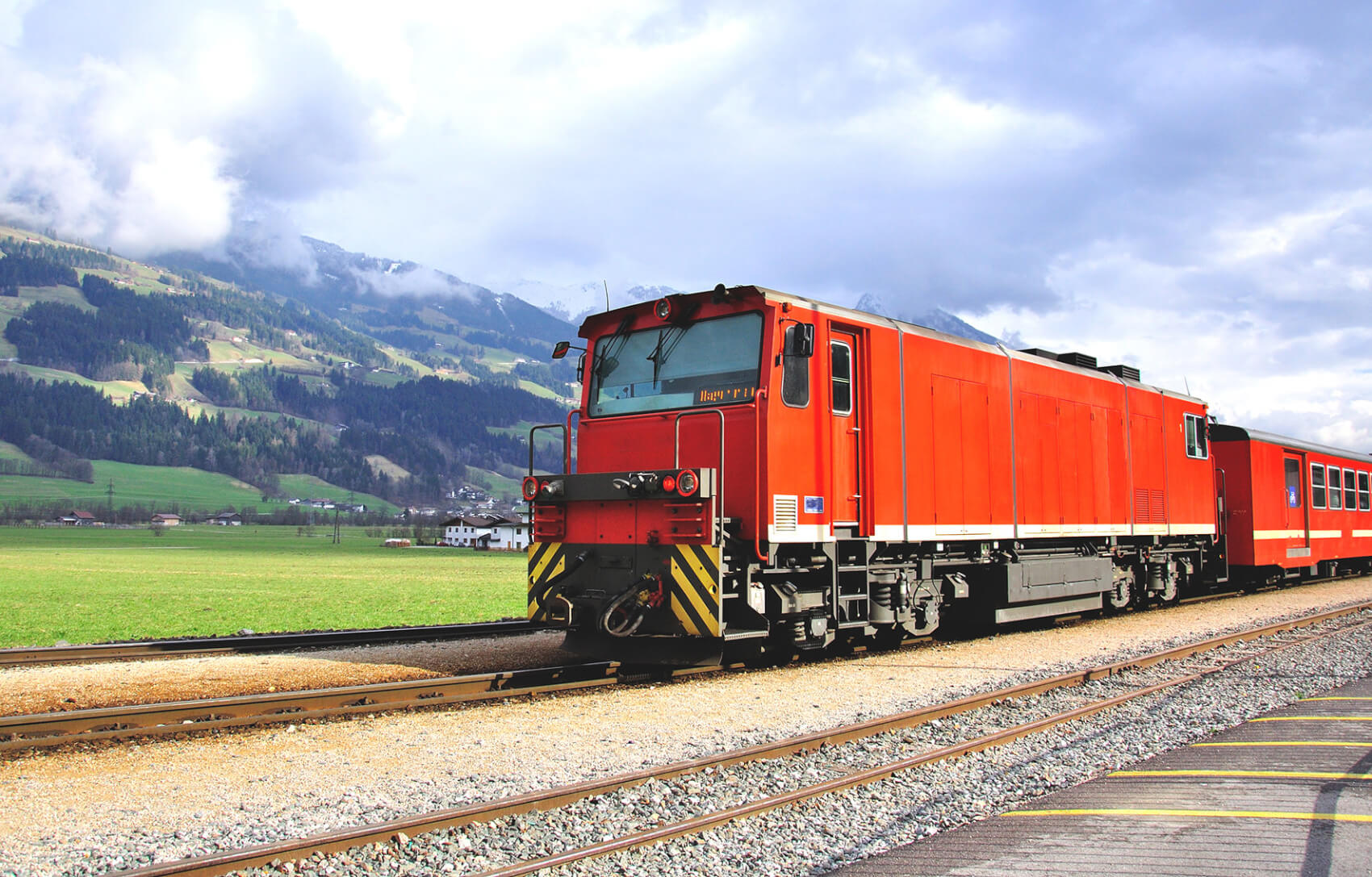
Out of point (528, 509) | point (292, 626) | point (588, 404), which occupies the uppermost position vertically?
point (588, 404)

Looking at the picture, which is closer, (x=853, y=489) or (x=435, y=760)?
(x=435, y=760)

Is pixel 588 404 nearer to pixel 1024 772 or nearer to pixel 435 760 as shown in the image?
pixel 435 760

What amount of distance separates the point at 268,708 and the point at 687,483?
4.38 metres

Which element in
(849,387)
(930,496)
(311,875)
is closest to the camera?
(311,875)

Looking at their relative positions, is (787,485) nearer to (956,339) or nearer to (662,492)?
(662,492)

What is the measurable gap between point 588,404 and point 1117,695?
21.8 feet

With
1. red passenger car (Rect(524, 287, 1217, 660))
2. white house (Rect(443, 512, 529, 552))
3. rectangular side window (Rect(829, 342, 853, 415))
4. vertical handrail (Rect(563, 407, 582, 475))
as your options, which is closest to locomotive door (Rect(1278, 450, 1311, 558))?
red passenger car (Rect(524, 287, 1217, 660))

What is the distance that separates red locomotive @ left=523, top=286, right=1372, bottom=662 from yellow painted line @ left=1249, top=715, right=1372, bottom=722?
402 cm

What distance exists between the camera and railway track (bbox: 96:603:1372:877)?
4680mm

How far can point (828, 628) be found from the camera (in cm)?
1062

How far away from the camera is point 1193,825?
5320mm

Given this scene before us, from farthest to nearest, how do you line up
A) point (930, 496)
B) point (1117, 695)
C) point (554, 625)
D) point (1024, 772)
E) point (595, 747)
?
point (930, 496)
point (554, 625)
point (1117, 695)
point (595, 747)
point (1024, 772)

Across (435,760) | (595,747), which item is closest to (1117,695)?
(595,747)

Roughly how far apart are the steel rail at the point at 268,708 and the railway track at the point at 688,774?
3.20 meters
